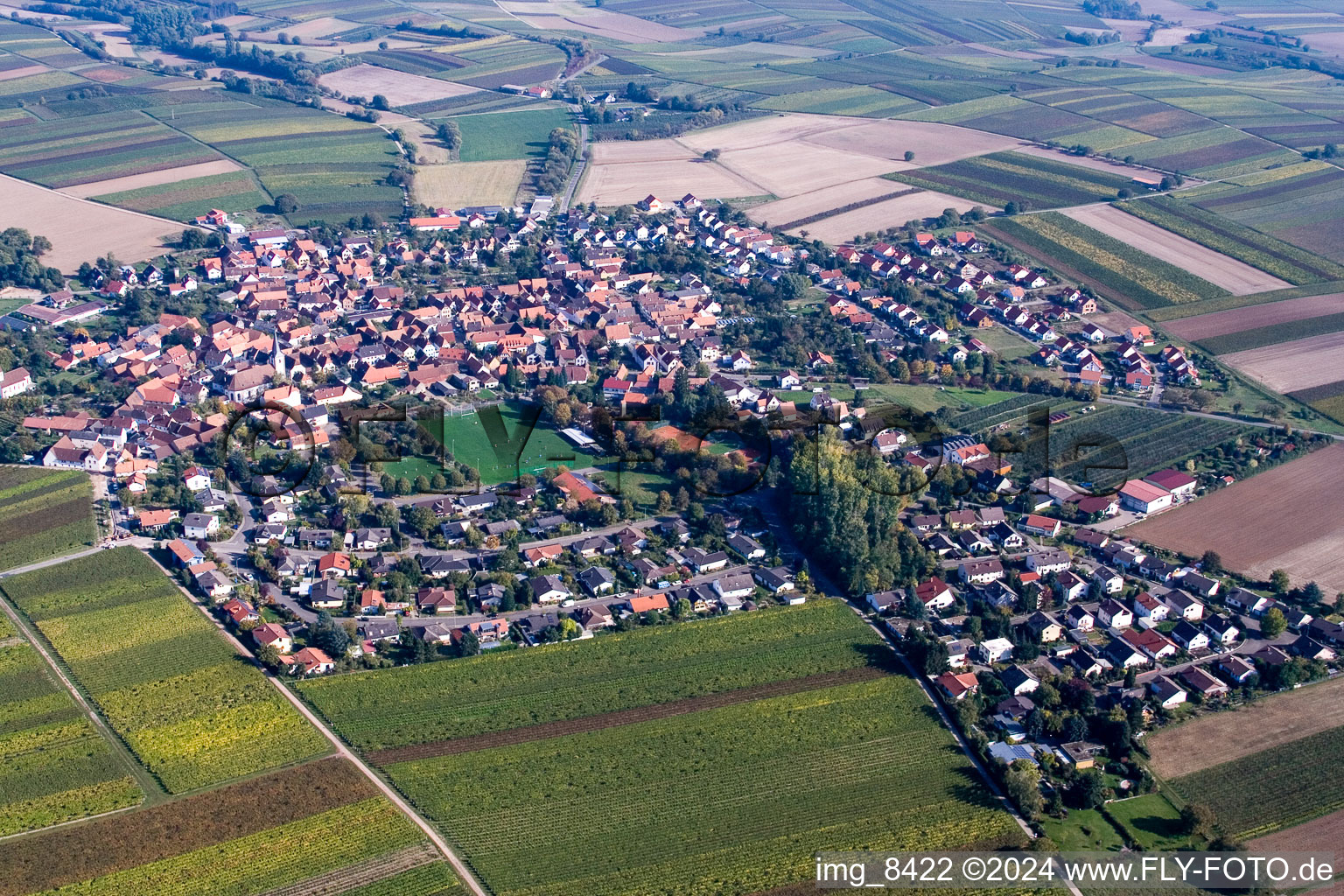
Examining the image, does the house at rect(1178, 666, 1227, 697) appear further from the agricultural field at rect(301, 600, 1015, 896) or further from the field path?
the field path

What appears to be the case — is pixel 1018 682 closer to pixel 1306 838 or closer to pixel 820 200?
pixel 1306 838

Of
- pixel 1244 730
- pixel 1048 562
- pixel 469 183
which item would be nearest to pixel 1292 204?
pixel 1048 562

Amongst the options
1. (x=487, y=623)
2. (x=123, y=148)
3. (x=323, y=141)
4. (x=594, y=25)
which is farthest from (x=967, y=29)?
(x=487, y=623)

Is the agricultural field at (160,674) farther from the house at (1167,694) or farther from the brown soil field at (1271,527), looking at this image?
the brown soil field at (1271,527)

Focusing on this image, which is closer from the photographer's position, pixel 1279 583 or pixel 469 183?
pixel 1279 583

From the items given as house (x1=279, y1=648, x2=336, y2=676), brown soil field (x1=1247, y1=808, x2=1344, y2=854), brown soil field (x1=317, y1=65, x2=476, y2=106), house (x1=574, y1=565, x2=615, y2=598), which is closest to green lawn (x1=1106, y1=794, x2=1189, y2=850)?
brown soil field (x1=1247, y1=808, x2=1344, y2=854)

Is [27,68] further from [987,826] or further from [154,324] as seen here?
[987,826]
